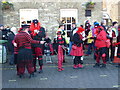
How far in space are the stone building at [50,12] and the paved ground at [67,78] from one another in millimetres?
5319

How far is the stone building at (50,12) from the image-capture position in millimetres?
16562

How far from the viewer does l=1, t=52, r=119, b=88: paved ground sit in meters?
8.75

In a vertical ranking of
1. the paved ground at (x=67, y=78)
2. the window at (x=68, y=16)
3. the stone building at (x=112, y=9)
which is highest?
the stone building at (x=112, y=9)

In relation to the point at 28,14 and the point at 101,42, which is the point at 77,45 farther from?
the point at 28,14

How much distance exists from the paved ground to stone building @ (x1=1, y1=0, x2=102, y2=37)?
17.5 feet

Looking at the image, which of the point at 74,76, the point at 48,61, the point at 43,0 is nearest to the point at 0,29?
the point at 48,61

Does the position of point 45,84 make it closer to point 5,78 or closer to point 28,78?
point 28,78

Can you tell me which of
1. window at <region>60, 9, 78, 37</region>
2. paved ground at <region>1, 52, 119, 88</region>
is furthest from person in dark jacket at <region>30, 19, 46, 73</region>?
window at <region>60, 9, 78, 37</region>

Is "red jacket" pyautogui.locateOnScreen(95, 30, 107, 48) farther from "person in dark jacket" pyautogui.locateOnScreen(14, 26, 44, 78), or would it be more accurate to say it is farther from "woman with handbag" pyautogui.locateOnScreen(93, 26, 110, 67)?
"person in dark jacket" pyautogui.locateOnScreen(14, 26, 44, 78)

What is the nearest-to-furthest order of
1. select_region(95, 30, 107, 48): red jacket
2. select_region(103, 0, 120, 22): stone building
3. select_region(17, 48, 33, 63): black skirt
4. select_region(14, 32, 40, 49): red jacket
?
select_region(14, 32, 40, 49): red jacket < select_region(17, 48, 33, 63): black skirt < select_region(95, 30, 107, 48): red jacket < select_region(103, 0, 120, 22): stone building

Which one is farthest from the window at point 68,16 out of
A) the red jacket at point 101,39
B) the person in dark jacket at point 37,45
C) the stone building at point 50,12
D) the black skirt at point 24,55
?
the black skirt at point 24,55

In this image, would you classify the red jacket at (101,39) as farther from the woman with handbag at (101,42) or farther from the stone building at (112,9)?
the stone building at (112,9)

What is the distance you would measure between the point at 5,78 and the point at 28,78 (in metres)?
0.81

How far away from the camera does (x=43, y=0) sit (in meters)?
16.7
